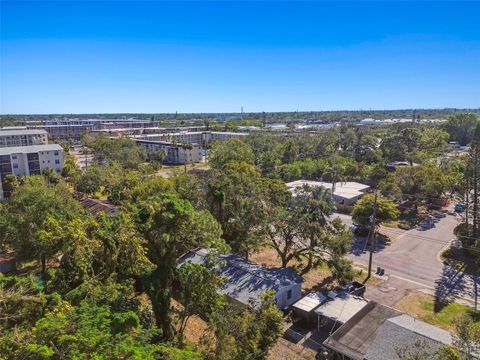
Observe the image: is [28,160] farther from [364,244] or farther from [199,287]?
[364,244]

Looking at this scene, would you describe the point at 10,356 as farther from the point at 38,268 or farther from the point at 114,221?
the point at 38,268

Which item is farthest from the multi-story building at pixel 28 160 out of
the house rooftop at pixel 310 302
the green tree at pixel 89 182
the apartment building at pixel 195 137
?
the apartment building at pixel 195 137

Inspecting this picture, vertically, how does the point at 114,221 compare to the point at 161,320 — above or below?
above

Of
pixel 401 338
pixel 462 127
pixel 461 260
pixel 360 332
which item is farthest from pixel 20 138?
pixel 462 127

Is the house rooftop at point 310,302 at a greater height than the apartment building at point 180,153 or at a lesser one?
lesser

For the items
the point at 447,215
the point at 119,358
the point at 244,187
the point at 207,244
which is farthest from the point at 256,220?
the point at 447,215

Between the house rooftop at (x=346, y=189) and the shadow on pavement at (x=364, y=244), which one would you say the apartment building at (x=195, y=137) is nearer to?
the house rooftop at (x=346, y=189)
